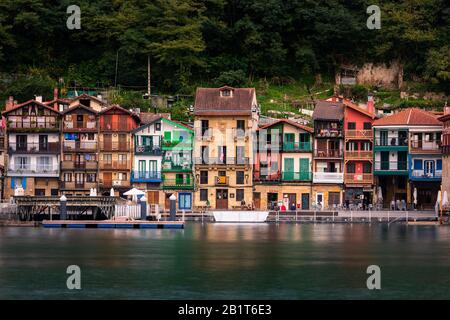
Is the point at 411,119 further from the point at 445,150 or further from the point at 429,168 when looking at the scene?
the point at 445,150

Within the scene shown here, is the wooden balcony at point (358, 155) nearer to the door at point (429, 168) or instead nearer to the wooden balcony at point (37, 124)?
the door at point (429, 168)

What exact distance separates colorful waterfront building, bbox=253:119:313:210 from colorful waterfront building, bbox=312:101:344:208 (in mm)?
750

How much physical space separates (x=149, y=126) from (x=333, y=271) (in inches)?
2275

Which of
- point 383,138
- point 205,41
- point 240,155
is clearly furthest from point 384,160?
point 205,41

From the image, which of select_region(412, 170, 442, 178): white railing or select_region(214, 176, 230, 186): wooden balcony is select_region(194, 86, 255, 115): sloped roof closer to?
select_region(214, 176, 230, 186): wooden balcony

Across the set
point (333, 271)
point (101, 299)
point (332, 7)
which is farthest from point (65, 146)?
point (101, 299)

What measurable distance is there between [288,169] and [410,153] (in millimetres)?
11570

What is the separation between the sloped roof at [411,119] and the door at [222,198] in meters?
15.4

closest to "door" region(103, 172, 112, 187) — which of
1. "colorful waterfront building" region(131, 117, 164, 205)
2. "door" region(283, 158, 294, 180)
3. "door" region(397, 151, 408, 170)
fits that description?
"colorful waterfront building" region(131, 117, 164, 205)

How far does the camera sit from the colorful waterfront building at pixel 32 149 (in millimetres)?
130625

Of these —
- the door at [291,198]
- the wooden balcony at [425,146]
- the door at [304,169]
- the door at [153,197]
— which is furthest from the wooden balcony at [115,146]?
the wooden balcony at [425,146]

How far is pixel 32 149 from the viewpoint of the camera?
430ft

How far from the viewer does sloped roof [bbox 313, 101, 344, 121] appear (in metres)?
130
